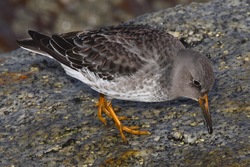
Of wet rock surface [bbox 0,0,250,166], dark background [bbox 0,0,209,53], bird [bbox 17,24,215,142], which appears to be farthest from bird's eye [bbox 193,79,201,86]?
dark background [bbox 0,0,209,53]

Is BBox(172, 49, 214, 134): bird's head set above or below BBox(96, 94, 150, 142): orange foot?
above

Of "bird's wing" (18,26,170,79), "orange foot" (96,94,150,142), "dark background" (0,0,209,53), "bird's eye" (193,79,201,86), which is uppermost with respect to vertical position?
"dark background" (0,0,209,53)

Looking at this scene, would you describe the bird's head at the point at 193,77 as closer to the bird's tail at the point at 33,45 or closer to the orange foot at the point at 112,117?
the orange foot at the point at 112,117

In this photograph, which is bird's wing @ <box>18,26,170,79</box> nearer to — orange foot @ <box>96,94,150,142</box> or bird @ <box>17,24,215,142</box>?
bird @ <box>17,24,215,142</box>

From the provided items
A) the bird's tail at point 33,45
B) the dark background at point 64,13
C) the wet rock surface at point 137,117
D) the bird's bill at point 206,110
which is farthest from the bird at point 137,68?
the dark background at point 64,13

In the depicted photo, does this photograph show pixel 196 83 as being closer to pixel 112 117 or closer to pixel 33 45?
pixel 112 117

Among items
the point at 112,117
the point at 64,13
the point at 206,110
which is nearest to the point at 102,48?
the point at 112,117
